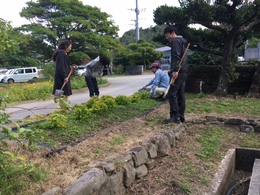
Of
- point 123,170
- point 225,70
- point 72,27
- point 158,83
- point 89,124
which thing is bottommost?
point 123,170

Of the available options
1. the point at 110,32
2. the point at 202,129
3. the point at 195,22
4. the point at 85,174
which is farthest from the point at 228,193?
the point at 110,32

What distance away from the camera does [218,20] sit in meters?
7.57

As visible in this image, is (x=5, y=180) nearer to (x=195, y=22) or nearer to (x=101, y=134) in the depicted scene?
(x=101, y=134)

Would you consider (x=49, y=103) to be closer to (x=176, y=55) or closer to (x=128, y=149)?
(x=176, y=55)

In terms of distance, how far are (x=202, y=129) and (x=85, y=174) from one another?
11.3ft

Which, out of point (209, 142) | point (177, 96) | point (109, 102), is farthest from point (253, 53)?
point (109, 102)

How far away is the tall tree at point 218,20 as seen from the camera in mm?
7160

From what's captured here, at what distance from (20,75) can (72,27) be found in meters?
9.18

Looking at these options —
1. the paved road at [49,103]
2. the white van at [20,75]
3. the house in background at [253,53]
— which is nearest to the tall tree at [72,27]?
the paved road at [49,103]

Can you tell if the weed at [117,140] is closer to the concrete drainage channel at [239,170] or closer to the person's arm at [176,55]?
the concrete drainage channel at [239,170]

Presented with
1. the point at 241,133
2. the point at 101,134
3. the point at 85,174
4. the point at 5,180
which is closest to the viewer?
the point at 5,180

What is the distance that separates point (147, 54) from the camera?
1201 inches

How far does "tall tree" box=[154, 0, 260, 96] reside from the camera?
23.5 ft

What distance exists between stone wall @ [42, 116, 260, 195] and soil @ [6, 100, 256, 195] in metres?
0.09
